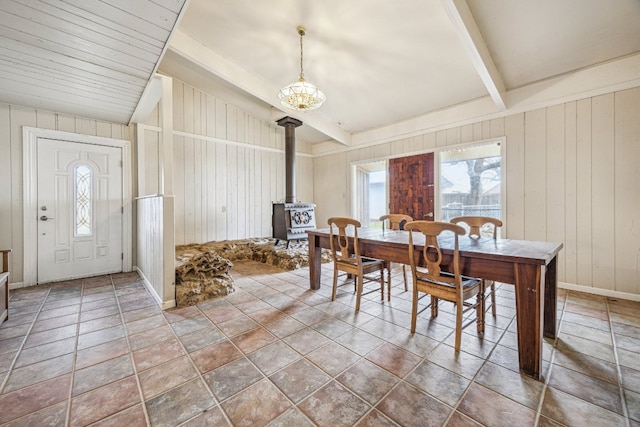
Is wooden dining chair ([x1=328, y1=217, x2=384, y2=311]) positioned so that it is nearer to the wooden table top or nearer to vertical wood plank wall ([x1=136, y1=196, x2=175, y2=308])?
the wooden table top

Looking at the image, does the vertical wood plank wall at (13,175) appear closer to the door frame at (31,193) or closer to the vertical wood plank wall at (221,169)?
the door frame at (31,193)

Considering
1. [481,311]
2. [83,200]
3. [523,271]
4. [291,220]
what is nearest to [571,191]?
[481,311]

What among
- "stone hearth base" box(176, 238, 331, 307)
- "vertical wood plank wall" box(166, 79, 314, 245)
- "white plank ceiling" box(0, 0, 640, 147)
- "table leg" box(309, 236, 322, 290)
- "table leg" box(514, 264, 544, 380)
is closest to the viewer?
"table leg" box(514, 264, 544, 380)

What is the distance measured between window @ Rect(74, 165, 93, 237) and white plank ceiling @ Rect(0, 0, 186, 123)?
0.97m

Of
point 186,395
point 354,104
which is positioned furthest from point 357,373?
point 354,104

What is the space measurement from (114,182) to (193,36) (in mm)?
2521

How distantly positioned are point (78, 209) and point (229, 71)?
120 inches

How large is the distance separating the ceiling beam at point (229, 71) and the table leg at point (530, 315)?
407cm

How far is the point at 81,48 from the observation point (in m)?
2.32

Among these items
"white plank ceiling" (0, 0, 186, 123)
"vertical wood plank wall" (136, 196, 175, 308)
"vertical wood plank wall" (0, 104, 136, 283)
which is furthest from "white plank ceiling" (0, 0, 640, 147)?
"vertical wood plank wall" (136, 196, 175, 308)

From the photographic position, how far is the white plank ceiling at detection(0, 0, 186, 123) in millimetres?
1924

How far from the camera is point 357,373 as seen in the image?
1721 mm

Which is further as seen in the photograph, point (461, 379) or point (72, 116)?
point (72, 116)

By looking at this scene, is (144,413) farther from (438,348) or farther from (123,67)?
(123,67)
